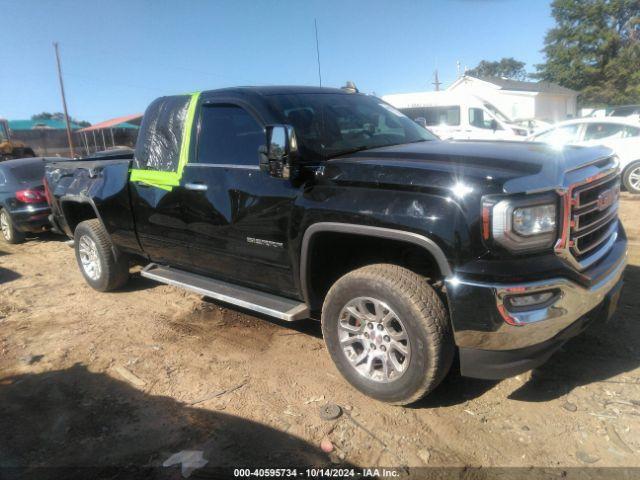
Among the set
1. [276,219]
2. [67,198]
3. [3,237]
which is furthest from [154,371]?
[3,237]

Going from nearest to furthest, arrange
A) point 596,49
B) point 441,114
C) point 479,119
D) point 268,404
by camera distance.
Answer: point 268,404
point 479,119
point 441,114
point 596,49

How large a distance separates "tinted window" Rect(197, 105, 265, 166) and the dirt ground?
5.03 ft

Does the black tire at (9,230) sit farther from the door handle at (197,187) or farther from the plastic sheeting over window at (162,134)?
the door handle at (197,187)

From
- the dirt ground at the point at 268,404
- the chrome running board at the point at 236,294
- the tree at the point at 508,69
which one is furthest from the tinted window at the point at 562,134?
the tree at the point at 508,69

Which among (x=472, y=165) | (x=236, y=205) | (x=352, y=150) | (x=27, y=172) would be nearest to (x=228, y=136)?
(x=236, y=205)

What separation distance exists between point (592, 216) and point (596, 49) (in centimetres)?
4814

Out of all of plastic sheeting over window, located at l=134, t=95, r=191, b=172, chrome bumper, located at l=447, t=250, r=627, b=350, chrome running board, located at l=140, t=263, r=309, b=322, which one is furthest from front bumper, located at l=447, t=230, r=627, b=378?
plastic sheeting over window, located at l=134, t=95, r=191, b=172

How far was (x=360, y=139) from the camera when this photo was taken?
147 inches

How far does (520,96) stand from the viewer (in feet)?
112

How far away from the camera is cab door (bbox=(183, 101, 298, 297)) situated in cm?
343

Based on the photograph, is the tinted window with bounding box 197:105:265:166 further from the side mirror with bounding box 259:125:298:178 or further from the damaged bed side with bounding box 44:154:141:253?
the damaged bed side with bounding box 44:154:141:253

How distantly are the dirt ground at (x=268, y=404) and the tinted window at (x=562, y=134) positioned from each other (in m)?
7.34

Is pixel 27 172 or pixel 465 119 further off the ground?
pixel 465 119

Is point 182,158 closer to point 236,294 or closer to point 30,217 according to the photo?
point 236,294
